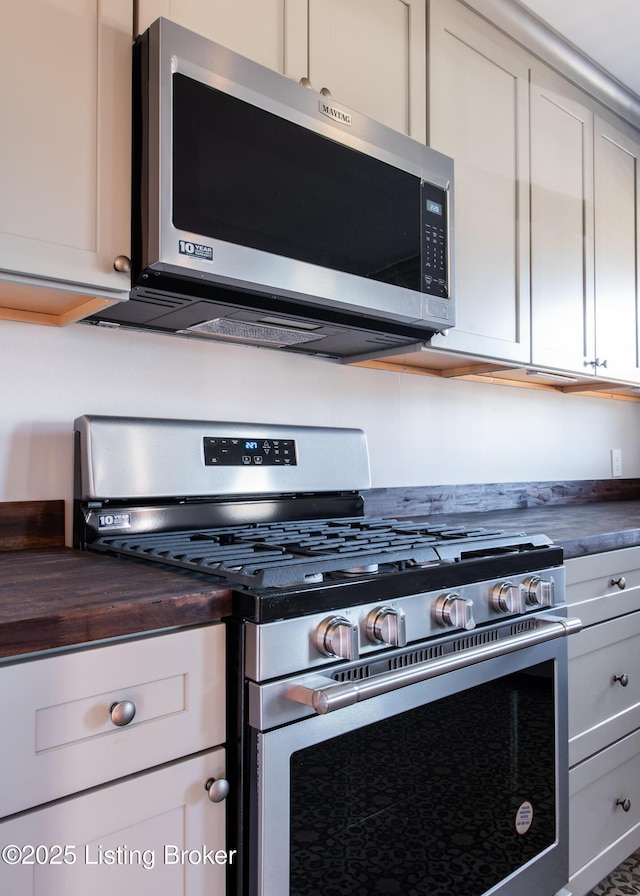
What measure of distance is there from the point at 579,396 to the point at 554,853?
6.02ft

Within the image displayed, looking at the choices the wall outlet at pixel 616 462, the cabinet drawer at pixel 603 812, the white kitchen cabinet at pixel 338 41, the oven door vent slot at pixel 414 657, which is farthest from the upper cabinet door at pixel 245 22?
the wall outlet at pixel 616 462

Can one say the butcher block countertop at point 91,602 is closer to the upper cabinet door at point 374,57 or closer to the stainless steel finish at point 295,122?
Answer: the stainless steel finish at point 295,122

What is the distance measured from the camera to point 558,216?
2.10 meters

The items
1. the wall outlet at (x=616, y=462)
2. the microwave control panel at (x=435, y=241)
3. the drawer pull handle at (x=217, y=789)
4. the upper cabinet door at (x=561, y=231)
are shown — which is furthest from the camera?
the wall outlet at (x=616, y=462)

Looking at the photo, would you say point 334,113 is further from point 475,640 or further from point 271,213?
point 475,640

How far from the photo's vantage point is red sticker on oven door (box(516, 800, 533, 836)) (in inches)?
47.7

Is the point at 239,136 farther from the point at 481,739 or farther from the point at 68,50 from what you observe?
the point at 481,739

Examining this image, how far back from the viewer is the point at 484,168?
6.01ft

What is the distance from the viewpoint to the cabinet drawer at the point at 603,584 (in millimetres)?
1478

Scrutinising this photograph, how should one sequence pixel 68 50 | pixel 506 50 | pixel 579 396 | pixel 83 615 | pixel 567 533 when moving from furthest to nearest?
pixel 579 396, pixel 506 50, pixel 567 533, pixel 68 50, pixel 83 615

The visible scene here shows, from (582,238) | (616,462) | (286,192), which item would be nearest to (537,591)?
(286,192)

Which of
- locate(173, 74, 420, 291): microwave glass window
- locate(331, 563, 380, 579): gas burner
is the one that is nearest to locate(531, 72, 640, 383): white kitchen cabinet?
locate(173, 74, 420, 291): microwave glass window

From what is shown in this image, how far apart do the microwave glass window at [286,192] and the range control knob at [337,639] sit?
70 cm

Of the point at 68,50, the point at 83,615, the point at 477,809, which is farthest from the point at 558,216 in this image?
the point at 83,615
